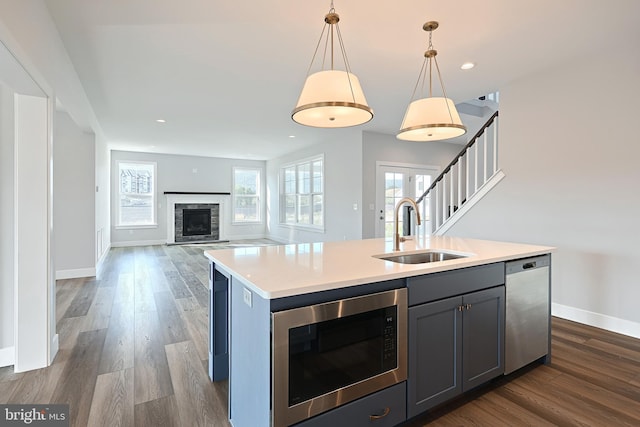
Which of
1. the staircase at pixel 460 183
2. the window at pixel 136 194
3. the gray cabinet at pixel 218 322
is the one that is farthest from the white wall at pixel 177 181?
the gray cabinet at pixel 218 322

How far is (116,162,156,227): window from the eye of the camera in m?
8.58

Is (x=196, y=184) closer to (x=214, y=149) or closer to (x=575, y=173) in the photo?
(x=214, y=149)

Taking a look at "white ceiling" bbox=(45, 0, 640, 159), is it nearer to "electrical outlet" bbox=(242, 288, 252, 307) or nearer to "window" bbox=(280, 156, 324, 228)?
"electrical outlet" bbox=(242, 288, 252, 307)

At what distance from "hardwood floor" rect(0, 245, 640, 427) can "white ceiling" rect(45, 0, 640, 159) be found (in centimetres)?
264

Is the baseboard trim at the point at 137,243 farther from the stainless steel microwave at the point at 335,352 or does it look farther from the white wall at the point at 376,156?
the stainless steel microwave at the point at 335,352

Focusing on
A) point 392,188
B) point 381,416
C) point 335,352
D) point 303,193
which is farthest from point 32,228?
point 303,193

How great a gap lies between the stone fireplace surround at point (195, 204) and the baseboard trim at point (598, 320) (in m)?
8.49

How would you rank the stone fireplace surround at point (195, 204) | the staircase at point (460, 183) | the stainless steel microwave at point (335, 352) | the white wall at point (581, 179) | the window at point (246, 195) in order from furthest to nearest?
the window at point (246, 195), the stone fireplace surround at point (195, 204), the staircase at point (460, 183), the white wall at point (581, 179), the stainless steel microwave at point (335, 352)

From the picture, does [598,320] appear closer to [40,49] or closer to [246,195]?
[40,49]

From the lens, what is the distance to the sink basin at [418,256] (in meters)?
2.14

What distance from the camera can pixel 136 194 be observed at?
875cm

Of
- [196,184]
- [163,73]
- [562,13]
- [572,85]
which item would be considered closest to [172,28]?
[163,73]

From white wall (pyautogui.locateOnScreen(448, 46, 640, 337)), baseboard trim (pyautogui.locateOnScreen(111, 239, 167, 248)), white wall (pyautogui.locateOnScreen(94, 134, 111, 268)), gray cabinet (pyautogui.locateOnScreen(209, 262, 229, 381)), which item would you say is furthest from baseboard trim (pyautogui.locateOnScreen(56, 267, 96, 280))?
white wall (pyautogui.locateOnScreen(448, 46, 640, 337))

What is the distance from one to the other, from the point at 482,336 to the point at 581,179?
2.32 m
